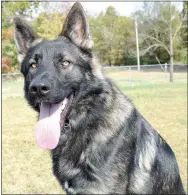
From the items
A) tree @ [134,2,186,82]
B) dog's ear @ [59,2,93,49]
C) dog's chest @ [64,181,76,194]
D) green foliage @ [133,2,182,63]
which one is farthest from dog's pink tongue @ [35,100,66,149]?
green foliage @ [133,2,182,63]

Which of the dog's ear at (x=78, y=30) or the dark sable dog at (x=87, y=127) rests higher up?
the dog's ear at (x=78, y=30)

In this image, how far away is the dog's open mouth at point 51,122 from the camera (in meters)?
2.80

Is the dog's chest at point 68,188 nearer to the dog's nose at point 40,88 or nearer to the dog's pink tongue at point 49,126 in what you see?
the dog's pink tongue at point 49,126

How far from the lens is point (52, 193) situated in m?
4.58

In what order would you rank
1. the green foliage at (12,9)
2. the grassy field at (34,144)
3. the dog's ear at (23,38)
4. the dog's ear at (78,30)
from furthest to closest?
the green foliage at (12,9)
the grassy field at (34,144)
the dog's ear at (23,38)
the dog's ear at (78,30)

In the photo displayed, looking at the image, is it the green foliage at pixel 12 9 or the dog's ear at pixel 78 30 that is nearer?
the dog's ear at pixel 78 30

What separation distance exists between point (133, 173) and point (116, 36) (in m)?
32.9

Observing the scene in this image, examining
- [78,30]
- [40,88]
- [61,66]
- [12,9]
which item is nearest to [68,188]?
[40,88]

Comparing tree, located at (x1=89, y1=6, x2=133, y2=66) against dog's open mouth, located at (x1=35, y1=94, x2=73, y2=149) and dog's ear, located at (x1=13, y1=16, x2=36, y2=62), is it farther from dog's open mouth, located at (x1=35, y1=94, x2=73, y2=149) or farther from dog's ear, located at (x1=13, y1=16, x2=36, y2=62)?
dog's open mouth, located at (x1=35, y1=94, x2=73, y2=149)

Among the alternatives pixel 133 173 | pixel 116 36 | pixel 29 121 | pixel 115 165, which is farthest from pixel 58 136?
pixel 116 36

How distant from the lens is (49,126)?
2814 millimetres

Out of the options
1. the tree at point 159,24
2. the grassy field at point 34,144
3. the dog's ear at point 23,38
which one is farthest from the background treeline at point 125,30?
the dog's ear at point 23,38

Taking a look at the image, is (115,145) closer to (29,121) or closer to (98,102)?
(98,102)

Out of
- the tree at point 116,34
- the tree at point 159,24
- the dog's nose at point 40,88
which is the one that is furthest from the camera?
the tree at point 116,34
